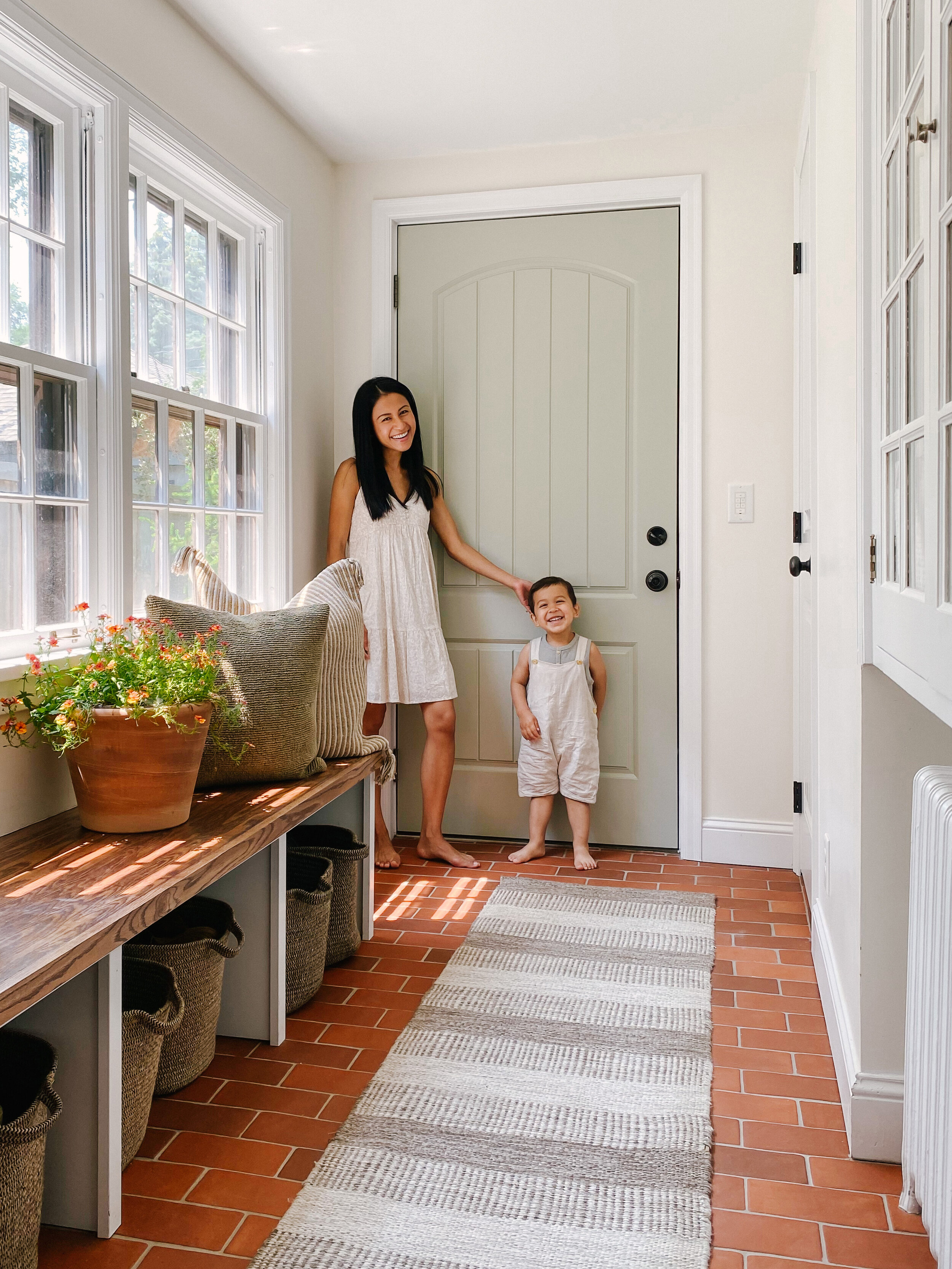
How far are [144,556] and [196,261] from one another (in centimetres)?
91

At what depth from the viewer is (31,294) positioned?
2.13m

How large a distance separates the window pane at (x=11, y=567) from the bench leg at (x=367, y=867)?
0.97 m

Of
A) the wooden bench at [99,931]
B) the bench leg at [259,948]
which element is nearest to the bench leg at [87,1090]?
the wooden bench at [99,931]

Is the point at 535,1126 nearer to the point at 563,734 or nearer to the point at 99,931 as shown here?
the point at 99,931

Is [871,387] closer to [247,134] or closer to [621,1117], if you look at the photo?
[621,1117]

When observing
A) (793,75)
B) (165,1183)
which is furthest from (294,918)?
(793,75)

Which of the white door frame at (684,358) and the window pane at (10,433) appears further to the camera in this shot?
the white door frame at (684,358)

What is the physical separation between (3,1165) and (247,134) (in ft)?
8.89

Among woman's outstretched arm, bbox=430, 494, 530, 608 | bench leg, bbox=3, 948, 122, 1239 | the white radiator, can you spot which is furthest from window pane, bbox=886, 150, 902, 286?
woman's outstretched arm, bbox=430, 494, 530, 608

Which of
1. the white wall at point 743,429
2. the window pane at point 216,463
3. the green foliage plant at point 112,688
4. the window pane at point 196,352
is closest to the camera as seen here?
the green foliage plant at point 112,688

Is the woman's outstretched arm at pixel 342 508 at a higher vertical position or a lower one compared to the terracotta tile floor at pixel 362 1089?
higher

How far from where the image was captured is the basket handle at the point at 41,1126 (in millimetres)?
1315

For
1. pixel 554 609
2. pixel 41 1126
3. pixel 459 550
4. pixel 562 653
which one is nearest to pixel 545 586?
pixel 554 609

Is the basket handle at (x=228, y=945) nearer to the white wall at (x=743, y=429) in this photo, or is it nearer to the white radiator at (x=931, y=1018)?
the white radiator at (x=931, y=1018)
